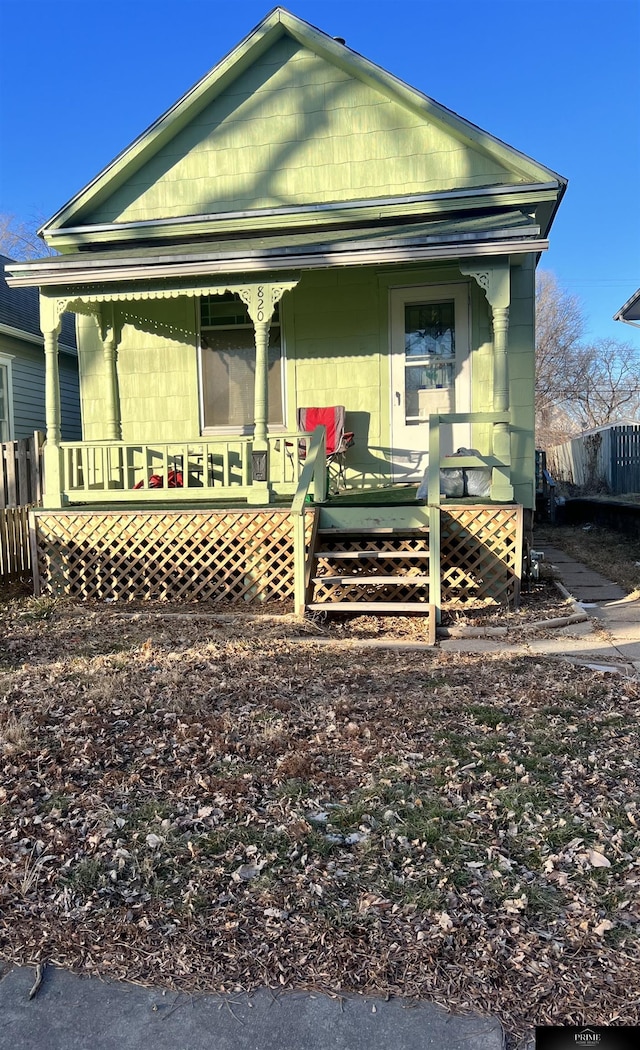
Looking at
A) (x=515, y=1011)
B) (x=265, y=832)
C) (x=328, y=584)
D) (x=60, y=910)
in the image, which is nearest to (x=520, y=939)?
(x=515, y=1011)

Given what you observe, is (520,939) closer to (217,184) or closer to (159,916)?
(159,916)

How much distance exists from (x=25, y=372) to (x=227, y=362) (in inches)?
270

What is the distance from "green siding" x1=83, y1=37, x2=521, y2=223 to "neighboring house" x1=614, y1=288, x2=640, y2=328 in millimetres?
8854

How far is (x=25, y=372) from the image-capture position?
1479cm

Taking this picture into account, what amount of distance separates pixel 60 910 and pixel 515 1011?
61.7 inches

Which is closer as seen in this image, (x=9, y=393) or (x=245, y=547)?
(x=245, y=547)

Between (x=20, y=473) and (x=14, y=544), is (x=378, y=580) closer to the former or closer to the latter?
(x=14, y=544)

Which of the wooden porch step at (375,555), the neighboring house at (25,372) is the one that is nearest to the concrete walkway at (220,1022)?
the wooden porch step at (375,555)

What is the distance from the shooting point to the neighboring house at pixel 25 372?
14062mm

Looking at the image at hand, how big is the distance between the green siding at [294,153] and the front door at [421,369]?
1.49m

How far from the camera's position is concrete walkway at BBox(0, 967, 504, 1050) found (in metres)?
1.99

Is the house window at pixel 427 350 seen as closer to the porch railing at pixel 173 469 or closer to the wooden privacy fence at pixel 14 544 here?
the porch railing at pixel 173 469

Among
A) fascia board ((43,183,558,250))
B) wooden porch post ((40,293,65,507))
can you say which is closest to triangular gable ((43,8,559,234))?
fascia board ((43,183,558,250))

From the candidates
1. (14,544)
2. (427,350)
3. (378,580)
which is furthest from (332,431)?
(14,544)
